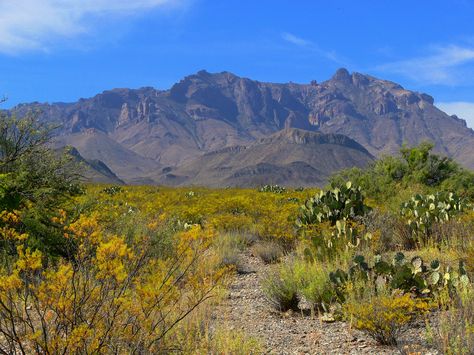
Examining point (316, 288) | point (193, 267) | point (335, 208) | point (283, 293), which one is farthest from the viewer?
point (335, 208)

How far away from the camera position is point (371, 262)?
7789mm

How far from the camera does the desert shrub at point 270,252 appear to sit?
35.2 feet

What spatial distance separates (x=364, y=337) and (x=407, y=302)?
2.22 ft

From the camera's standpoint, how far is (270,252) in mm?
10828

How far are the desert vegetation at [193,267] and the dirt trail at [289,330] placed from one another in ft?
0.52

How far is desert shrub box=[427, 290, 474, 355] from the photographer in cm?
437

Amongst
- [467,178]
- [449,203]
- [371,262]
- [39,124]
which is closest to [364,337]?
[371,262]

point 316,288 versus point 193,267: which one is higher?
point 193,267

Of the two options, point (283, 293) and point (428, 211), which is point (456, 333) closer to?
point (283, 293)

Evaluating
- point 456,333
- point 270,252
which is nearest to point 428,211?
point 270,252

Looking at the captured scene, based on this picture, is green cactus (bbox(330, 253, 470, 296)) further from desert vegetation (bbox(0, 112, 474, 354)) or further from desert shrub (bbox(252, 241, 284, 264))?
desert shrub (bbox(252, 241, 284, 264))

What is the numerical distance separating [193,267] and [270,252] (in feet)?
13.2

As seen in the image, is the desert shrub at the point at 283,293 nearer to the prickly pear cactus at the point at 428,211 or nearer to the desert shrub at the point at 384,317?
the desert shrub at the point at 384,317

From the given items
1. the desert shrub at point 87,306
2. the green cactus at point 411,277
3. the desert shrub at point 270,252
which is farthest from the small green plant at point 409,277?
the desert shrub at point 270,252
